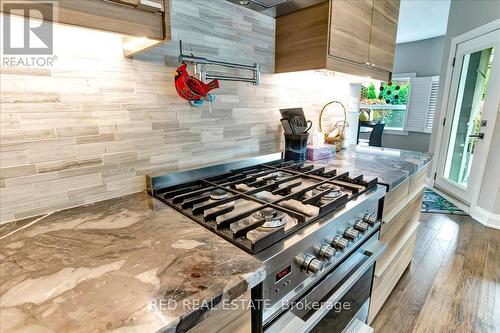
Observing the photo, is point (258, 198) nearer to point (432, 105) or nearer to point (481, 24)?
point (481, 24)

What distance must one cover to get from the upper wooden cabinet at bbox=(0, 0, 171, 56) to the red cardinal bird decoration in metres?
0.30

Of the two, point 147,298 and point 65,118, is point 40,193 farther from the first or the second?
point 147,298

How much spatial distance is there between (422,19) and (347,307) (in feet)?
16.7

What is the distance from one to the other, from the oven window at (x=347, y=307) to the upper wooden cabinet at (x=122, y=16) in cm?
104

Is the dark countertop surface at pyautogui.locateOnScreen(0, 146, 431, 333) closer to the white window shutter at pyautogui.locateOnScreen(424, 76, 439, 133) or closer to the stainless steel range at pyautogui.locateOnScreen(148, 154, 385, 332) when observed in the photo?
the stainless steel range at pyautogui.locateOnScreen(148, 154, 385, 332)

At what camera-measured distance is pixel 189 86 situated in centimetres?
106

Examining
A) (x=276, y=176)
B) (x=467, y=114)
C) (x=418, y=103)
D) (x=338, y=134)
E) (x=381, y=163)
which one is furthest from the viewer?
(x=418, y=103)

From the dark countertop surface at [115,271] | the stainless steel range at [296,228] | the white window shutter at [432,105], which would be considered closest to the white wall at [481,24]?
the white window shutter at [432,105]

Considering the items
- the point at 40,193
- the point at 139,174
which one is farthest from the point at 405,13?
the point at 40,193

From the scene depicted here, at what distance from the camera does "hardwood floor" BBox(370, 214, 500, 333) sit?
1505mm

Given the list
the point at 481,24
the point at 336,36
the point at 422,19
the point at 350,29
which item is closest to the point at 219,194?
the point at 336,36

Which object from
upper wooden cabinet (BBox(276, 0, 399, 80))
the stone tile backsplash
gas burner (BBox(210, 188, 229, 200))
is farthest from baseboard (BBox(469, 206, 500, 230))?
gas burner (BBox(210, 188, 229, 200))

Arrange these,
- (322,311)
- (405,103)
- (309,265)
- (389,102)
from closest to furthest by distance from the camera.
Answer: (309,265), (322,311), (405,103), (389,102)

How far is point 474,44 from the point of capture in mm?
3117
